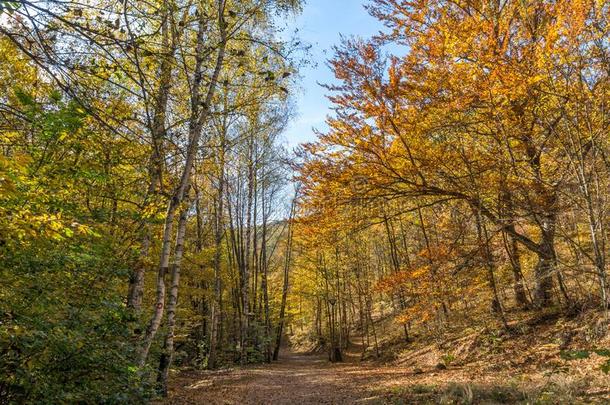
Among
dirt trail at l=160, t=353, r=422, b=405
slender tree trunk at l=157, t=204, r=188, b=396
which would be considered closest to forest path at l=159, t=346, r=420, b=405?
dirt trail at l=160, t=353, r=422, b=405

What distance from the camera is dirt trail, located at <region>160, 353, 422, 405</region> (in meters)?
7.93

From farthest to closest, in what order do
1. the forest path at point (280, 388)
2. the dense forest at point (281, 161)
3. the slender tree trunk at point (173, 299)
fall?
the forest path at point (280, 388) → the slender tree trunk at point (173, 299) → the dense forest at point (281, 161)

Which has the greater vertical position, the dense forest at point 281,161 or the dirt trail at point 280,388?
the dense forest at point 281,161

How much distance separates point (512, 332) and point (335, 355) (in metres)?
11.8

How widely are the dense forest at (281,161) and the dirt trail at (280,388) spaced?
2.37 ft

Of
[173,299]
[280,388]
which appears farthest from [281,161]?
[280,388]

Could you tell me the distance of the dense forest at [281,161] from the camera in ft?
11.9

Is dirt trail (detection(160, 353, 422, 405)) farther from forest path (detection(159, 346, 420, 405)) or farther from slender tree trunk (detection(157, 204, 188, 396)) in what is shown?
slender tree trunk (detection(157, 204, 188, 396))

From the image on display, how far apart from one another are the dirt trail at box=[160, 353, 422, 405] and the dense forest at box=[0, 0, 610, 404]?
2.37 feet

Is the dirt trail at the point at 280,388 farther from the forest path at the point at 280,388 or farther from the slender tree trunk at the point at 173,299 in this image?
the slender tree trunk at the point at 173,299

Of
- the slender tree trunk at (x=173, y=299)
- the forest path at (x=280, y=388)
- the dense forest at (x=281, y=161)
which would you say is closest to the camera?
the dense forest at (x=281, y=161)

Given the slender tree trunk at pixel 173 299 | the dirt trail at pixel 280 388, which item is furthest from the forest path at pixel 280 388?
the slender tree trunk at pixel 173 299

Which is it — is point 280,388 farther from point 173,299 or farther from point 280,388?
point 173,299

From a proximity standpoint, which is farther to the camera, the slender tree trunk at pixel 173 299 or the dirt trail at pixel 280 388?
the dirt trail at pixel 280 388
